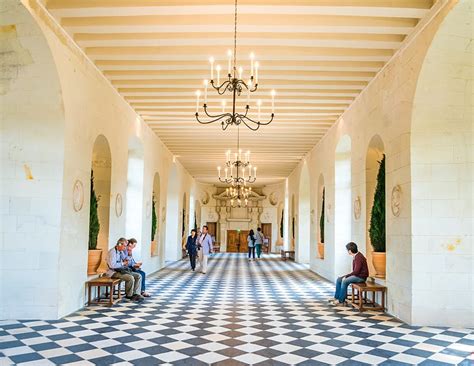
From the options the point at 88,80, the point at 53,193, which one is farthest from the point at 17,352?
the point at 88,80

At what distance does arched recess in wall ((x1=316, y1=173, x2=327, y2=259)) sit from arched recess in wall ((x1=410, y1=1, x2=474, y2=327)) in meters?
6.09

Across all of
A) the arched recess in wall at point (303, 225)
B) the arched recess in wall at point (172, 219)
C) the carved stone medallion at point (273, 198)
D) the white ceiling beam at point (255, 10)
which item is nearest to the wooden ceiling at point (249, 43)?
the white ceiling beam at point (255, 10)

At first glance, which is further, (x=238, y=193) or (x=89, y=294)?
(x=238, y=193)

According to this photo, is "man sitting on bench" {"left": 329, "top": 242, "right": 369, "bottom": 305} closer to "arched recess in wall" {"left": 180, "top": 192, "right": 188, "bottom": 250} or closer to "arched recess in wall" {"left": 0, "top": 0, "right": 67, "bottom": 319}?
"arched recess in wall" {"left": 0, "top": 0, "right": 67, "bottom": 319}

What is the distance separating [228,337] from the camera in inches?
212

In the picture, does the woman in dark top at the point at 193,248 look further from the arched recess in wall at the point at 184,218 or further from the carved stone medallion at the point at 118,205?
the arched recess in wall at the point at 184,218

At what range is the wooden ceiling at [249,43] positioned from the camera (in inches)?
213

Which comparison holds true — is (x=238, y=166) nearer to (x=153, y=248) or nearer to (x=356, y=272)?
(x=153, y=248)

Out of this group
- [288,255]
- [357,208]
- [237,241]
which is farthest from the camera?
[237,241]

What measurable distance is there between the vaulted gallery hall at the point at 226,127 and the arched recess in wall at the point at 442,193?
2 centimetres

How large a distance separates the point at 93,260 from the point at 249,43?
4608 millimetres

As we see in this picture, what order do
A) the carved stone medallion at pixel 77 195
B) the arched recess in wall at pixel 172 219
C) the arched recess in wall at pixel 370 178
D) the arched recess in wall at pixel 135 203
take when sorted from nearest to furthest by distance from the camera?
1. the carved stone medallion at pixel 77 195
2. the arched recess in wall at pixel 370 178
3. the arched recess in wall at pixel 135 203
4. the arched recess in wall at pixel 172 219

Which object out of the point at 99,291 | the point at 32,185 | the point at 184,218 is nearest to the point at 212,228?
the point at 184,218

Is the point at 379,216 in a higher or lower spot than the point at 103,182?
lower
